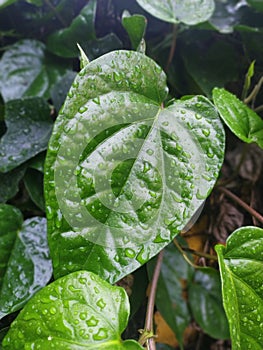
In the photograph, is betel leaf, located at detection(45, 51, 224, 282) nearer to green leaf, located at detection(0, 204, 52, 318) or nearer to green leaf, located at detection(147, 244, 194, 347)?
green leaf, located at detection(0, 204, 52, 318)

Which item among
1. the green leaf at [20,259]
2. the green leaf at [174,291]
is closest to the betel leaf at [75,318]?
the green leaf at [20,259]

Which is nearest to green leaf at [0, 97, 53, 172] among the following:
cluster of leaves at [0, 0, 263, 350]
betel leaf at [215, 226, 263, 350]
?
cluster of leaves at [0, 0, 263, 350]

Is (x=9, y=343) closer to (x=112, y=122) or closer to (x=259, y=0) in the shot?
(x=112, y=122)

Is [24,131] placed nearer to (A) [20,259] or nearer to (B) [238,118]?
(A) [20,259]

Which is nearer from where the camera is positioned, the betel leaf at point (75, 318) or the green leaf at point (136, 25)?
the betel leaf at point (75, 318)

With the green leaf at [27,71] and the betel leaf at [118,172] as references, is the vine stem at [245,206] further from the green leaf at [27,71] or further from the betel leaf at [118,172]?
the green leaf at [27,71]

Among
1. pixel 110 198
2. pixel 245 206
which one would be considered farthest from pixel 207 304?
pixel 110 198
